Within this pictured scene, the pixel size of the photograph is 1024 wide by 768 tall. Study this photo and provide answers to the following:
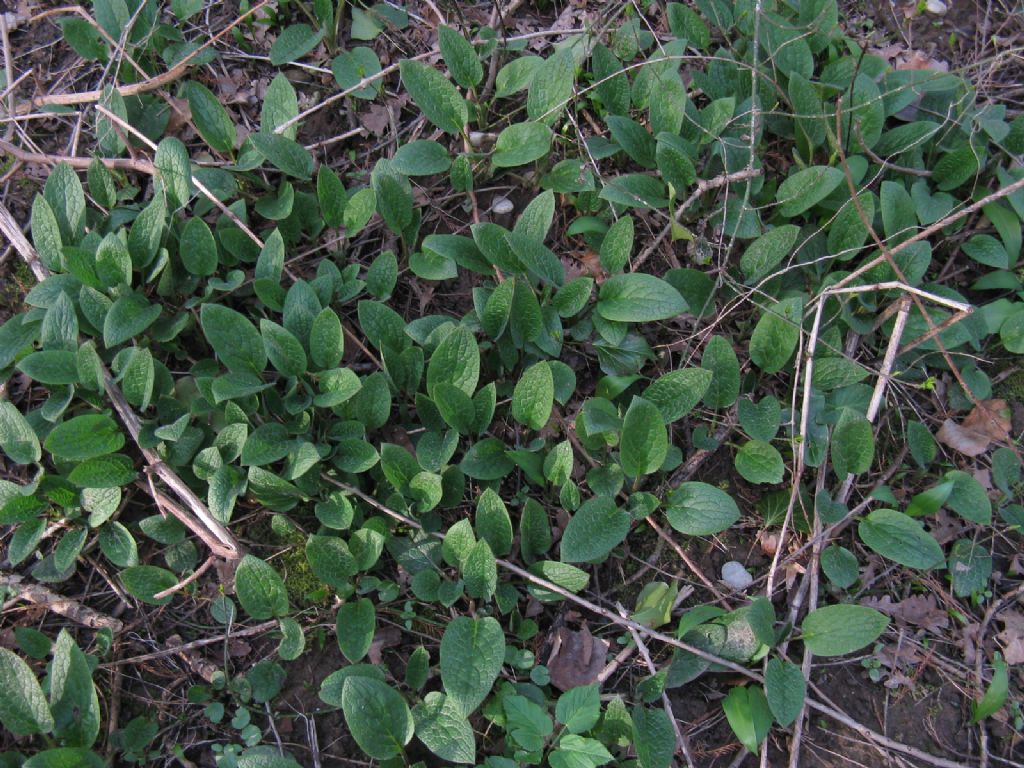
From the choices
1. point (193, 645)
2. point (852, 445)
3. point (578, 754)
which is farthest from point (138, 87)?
point (852, 445)

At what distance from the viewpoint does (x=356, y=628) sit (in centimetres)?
221

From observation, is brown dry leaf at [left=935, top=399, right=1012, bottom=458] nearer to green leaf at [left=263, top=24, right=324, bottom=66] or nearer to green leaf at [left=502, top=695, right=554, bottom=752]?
green leaf at [left=502, top=695, right=554, bottom=752]

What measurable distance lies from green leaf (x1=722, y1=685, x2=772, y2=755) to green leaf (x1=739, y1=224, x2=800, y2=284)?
1.47 metres

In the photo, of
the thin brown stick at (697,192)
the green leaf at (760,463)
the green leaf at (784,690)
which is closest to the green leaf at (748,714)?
the green leaf at (784,690)

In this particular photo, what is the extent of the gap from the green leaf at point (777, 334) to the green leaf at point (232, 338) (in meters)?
1.78

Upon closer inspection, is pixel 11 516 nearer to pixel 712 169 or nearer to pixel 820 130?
pixel 712 169

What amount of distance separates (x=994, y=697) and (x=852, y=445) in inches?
34.8

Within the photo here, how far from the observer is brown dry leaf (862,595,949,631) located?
2.46 metres

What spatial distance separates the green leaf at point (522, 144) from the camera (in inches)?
108

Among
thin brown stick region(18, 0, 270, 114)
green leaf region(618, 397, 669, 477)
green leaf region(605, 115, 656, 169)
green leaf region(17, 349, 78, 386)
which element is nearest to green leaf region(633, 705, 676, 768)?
green leaf region(618, 397, 669, 477)

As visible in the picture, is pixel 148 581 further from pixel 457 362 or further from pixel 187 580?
pixel 457 362

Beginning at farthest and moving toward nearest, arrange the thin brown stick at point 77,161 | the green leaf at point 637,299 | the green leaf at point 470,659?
1. the thin brown stick at point 77,161
2. the green leaf at point 637,299
3. the green leaf at point 470,659

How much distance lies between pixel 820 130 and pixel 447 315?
1716 mm

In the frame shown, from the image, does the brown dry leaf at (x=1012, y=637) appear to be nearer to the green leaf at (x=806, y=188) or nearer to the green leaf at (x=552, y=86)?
the green leaf at (x=806, y=188)
